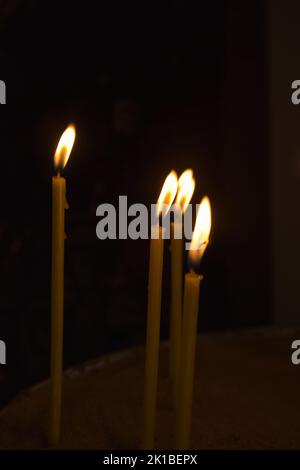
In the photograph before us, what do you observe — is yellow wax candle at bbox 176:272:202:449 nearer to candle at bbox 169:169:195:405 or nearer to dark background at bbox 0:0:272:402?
candle at bbox 169:169:195:405

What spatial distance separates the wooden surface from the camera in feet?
1.77

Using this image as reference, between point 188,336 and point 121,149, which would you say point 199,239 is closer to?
point 188,336

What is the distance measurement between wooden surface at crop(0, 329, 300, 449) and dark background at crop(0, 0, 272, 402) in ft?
1.33

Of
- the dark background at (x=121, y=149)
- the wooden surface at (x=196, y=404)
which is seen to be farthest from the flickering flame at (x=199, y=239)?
the dark background at (x=121, y=149)

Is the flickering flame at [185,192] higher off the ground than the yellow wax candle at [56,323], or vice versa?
the flickering flame at [185,192]

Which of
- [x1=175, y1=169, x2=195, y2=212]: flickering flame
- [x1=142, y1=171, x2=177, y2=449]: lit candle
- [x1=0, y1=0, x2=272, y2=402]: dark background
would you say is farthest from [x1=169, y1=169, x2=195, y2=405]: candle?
[x1=0, y1=0, x2=272, y2=402]: dark background

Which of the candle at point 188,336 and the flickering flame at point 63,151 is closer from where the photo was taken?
the candle at point 188,336

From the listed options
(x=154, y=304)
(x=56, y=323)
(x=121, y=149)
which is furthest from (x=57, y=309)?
(x=121, y=149)

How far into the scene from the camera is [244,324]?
4.74 feet

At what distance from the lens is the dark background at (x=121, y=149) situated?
1.04m

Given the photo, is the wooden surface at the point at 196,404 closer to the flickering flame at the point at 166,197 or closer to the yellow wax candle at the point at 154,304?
the yellow wax candle at the point at 154,304

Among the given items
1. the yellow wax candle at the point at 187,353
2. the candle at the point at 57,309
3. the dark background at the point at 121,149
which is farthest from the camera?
the dark background at the point at 121,149

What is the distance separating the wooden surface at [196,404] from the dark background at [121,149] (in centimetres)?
41
